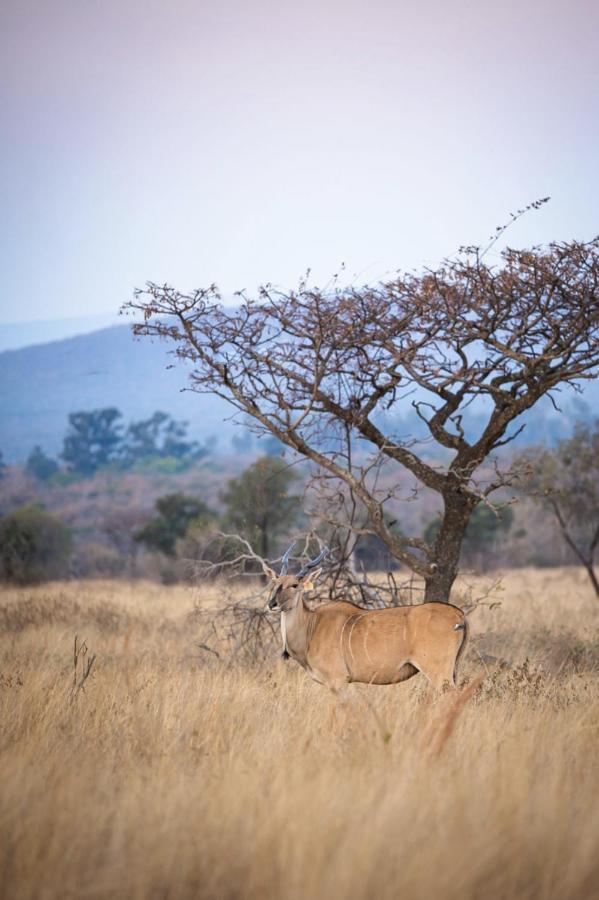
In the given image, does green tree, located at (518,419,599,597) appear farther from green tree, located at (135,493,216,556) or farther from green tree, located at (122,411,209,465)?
green tree, located at (122,411,209,465)

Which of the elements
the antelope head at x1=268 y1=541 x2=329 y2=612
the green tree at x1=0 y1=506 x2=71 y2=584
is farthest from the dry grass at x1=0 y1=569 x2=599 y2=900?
the green tree at x1=0 y1=506 x2=71 y2=584

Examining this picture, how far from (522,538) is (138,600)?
1195 inches

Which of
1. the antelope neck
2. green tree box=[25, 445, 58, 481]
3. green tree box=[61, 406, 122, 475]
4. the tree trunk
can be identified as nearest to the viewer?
the antelope neck

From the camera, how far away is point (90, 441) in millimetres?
115250

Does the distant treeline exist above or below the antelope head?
above

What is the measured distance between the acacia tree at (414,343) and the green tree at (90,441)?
10146 centimetres

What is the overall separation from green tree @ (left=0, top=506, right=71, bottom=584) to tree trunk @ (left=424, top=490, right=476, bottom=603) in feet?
65.1

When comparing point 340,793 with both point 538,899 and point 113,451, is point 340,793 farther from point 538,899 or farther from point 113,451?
point 113,451

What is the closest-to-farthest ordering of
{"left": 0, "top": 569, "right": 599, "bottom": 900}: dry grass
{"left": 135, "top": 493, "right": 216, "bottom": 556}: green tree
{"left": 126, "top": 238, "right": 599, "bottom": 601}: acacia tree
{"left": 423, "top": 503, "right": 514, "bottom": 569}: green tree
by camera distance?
{"left": 0, "top": 569, "right": 599, "bottom": 900}: dry grass → {"left": 126, "top": 238, "right": 599, "bottom": 601}: acacia tree → {"left": 135, "top": 493, "right": 216, "bottom": 556}: green tree → {"left": 423, "top": 503, "right": 514, "bottom": 569}: green tree

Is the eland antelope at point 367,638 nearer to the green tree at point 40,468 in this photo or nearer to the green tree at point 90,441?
the green tree at point 40,468

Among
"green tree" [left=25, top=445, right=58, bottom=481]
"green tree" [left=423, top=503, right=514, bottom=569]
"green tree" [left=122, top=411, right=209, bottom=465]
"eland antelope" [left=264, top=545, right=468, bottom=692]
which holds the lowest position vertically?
"eland antelope" [left=264, top=545, right=468, bottom=692]

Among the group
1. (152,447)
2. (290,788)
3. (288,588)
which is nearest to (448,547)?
(288,588)

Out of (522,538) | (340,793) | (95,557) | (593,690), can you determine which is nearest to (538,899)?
(340,793)

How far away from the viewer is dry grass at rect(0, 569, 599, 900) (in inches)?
186
